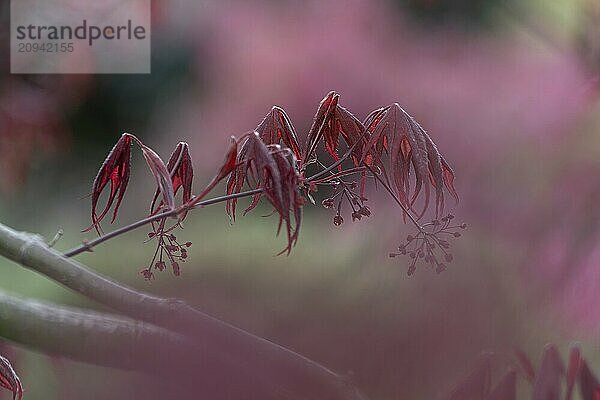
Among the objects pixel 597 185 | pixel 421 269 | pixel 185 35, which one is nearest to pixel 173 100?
pixel 185 35

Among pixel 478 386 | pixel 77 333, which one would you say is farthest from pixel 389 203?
pixel 77 333

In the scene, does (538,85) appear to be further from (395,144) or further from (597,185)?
(395,144)

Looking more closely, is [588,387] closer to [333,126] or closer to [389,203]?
[333,126]

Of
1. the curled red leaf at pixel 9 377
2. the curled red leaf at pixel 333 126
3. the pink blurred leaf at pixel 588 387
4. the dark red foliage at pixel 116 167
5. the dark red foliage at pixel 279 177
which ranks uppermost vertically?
the curled red leaf at pixel 333 126

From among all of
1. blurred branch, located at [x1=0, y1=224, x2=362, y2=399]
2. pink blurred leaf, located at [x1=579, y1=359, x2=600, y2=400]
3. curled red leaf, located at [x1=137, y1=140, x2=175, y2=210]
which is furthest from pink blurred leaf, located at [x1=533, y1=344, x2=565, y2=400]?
curled red leaf, located at [x1=137, y1=140, x2=175, y2=210]

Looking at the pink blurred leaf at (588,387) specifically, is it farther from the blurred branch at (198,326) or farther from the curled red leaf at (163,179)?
the curled red leaf at (163,179)

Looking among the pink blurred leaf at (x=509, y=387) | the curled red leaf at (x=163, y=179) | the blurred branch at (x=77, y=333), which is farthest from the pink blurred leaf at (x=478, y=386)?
the curled red leaf at (x=163, y=179)
